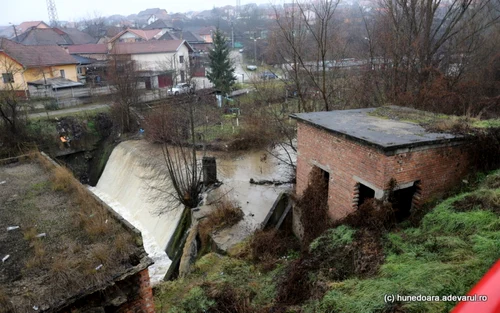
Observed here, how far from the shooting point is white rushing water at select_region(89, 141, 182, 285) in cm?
1425

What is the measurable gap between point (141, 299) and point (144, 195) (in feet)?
37.0

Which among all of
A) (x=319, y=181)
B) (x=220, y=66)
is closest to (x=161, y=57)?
(x=220, y=66)

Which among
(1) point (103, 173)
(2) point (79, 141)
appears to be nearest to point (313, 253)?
(1) point (103, 173)

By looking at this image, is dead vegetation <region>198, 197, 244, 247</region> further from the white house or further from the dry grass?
the white house

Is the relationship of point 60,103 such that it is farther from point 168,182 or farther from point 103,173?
point 168,182

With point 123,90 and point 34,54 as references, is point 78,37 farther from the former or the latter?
point 123,90

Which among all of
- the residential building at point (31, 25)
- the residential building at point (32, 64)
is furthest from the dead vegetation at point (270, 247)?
the residential building at point (31, 25)

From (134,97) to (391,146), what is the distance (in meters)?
23.4

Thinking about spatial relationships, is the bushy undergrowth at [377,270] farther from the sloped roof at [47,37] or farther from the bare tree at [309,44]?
the sloped roof at [47,37]

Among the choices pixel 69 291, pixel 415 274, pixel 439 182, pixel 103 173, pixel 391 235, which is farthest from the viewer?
pixel 103 173

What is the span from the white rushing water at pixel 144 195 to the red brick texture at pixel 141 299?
233 inches

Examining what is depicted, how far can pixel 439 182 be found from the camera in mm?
7887

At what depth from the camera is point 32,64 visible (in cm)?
3089

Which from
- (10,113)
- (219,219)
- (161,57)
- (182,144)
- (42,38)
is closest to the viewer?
(219,219)
